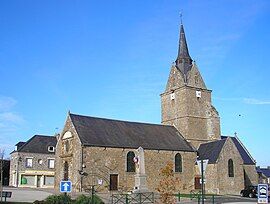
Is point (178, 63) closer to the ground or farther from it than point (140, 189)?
farther from it

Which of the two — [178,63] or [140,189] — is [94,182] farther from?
[178,63]

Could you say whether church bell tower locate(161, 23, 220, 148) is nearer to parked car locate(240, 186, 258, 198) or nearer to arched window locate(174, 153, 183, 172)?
arched window locate(174, 153, 183, 172)

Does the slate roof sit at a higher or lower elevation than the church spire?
lower

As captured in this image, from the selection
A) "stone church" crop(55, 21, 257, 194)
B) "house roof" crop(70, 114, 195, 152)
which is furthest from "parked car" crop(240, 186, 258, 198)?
"house roof" crop(70, 114, 195, 152)

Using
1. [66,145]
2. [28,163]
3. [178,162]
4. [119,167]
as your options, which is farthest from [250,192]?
[28,163]

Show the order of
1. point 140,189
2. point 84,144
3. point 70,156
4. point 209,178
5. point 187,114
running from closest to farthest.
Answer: point 140,189 < point 84,144 < point 70,156 < point 209,178 < point 187,114

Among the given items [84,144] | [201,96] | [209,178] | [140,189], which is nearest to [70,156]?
[84,144]

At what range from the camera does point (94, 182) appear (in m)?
35.1

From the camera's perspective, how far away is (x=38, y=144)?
172 ft

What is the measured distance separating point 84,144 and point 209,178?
14.2 metres

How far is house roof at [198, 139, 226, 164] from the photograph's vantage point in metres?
40.3

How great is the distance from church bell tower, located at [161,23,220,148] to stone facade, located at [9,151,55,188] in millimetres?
17462

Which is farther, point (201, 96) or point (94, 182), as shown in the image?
point (201, 96)

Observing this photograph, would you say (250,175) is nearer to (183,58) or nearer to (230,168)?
(230,168)
